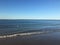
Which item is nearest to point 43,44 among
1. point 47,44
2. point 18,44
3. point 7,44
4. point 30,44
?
point 47,44

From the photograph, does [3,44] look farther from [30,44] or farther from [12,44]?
[30,44]

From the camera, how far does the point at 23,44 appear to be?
6.32 meters

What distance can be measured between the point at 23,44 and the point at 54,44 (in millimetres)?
1649

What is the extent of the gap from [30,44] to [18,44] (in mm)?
644

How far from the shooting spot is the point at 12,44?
623cm

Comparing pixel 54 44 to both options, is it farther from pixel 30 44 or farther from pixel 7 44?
pixel 7 44

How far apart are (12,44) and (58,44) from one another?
8.02 ft

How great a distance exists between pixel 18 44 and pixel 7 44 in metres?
0.58

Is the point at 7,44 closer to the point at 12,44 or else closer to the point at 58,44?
the point at 12,44

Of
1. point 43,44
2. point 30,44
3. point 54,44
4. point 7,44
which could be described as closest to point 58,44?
point 54,44

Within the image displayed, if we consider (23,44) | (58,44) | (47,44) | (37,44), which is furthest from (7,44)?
(58,44)

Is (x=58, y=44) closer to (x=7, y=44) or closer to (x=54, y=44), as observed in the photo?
(x=54, y=44)

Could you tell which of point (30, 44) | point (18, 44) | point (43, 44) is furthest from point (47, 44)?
point (18, 44)

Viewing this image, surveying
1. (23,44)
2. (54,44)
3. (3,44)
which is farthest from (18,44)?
(54,44)
